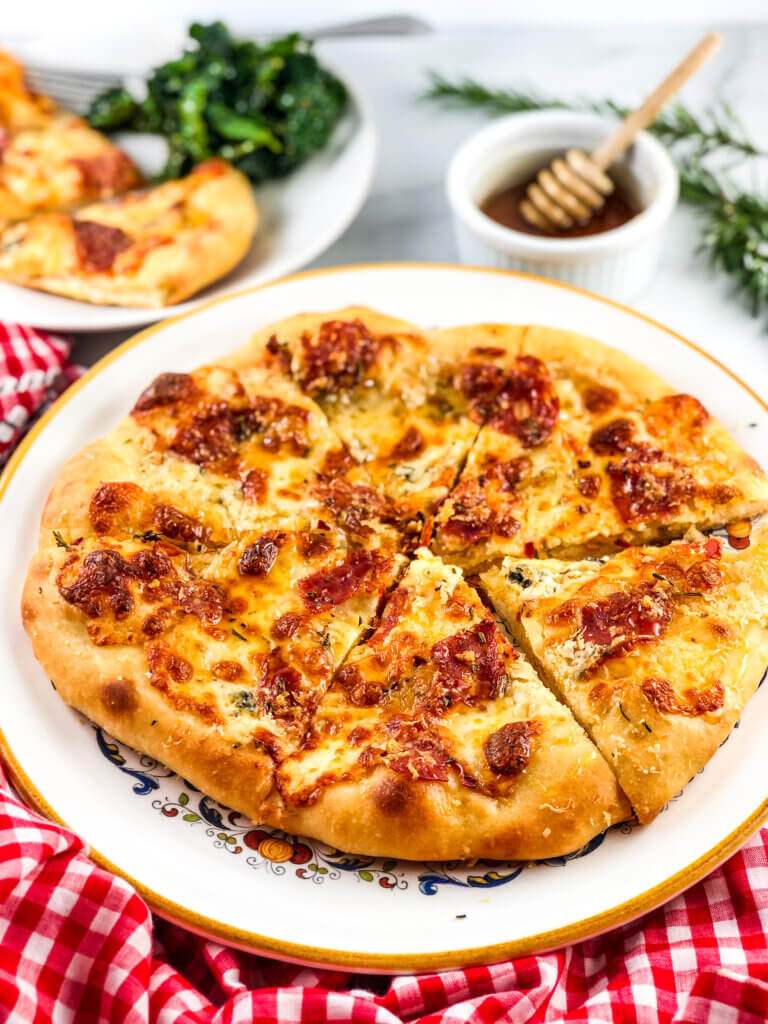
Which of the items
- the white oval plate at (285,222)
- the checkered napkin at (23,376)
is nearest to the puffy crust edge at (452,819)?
the checkered napkin at (23,376)

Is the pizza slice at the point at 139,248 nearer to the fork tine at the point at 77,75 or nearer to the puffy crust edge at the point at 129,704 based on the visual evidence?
the fork tine at the point at 77,75

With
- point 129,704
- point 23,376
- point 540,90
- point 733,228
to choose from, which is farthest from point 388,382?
point 540,90

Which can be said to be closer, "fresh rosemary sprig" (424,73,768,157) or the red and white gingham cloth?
the red and white gingham cloth

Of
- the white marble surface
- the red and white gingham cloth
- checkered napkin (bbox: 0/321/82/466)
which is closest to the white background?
the white marble surface

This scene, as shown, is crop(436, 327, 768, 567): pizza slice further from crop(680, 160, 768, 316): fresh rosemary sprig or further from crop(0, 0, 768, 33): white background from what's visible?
crop(0, 0, 768, 33): white background

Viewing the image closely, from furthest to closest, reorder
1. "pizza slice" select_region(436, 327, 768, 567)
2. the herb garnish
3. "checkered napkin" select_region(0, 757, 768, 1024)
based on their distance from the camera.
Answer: the herb garnish < "pizza slice" select_region(436, 327, 768, 567) < "checkered napkin" select_region(0, 757, 768, 1024)

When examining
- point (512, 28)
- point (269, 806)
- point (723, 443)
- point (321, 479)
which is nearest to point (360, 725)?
point (269, 806)
